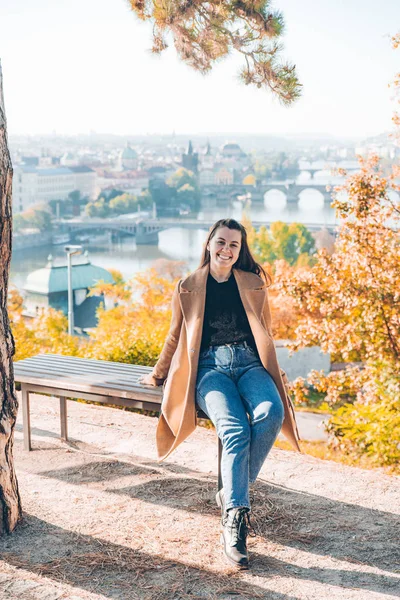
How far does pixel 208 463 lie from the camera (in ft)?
12.0

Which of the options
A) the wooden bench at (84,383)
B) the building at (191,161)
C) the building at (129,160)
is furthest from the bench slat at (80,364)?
the building at (129,160)

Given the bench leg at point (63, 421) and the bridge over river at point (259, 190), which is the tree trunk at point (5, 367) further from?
the bridge over river at point (259, 190)

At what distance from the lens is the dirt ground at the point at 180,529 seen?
243cm

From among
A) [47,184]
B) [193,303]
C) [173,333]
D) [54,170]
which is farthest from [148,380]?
[54,170]

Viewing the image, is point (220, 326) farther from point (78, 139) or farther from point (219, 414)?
point (78, 139)

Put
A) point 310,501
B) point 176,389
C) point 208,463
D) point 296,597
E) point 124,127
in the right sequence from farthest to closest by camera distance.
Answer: point 124,127 < point 208,463 < point 310,501 < point 176,389 < point 296,597

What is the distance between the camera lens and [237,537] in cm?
253

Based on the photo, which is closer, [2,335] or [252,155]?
[2,335]

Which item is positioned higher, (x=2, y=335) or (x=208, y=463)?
(x=2, y=335)

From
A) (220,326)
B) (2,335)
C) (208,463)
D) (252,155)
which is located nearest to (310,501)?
(208,463)

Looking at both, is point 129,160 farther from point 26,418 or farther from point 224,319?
point 224,319

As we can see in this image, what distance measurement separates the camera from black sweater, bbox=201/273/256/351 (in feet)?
9.63

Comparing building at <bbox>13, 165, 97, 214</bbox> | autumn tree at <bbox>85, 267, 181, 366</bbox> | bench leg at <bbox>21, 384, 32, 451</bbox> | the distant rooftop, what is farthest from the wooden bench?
the distant rooftop

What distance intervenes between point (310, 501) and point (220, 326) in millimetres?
903
